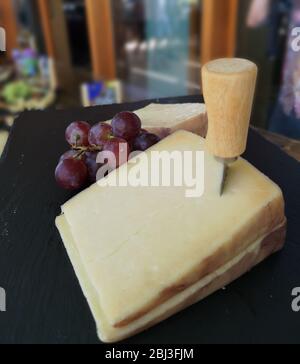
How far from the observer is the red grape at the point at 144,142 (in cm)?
72

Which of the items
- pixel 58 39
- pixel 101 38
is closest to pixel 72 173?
pixel 101 38

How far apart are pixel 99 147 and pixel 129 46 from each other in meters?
2.45

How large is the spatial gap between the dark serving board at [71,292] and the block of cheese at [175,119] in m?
0.15

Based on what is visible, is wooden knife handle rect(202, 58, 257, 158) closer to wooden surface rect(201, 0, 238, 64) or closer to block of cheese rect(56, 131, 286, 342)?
block of cheese rect(56, 131, 286, 342)

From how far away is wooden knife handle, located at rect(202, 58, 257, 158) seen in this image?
0.46m

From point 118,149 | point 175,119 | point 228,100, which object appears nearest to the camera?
point 228,100

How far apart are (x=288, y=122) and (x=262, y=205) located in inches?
38.1

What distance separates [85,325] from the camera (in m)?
0.51

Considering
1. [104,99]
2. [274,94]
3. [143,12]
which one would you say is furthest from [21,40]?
[274,94]

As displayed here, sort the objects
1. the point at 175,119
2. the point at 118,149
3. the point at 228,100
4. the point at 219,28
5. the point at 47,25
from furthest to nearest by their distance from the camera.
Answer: the point at 47,25
the point at 219,28
the point at 175,119
the point at 118,149
the point at 228,100

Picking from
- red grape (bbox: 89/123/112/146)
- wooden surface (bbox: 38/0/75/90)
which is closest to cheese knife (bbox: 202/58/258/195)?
red grape (bbox: 89/123/112/146)

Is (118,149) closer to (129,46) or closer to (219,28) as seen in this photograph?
(219,28)

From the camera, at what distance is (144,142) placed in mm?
718
